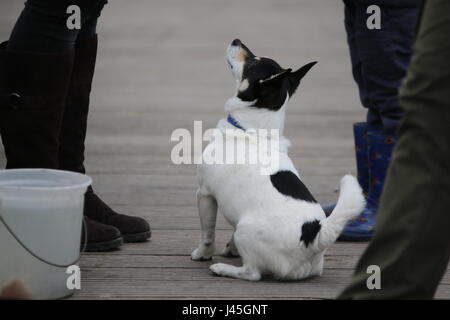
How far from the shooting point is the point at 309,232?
250 centimetres

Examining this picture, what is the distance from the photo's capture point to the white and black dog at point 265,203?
98.3 inches

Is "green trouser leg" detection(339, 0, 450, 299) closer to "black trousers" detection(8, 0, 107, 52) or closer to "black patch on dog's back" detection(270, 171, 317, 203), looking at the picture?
"black patch on dog's back" detection(270, 171, 317, 203)

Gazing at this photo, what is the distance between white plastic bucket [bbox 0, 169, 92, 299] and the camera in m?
2.17

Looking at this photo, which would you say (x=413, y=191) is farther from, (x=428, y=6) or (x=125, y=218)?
(x=125, y=218)

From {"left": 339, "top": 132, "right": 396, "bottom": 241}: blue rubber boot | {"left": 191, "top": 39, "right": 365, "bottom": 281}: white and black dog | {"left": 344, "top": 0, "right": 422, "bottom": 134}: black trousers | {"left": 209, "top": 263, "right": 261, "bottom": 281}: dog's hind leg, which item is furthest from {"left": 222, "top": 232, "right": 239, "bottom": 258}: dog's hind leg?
{"left": 344, "top": 0, "right": 422, "bottom": 134}: black trousers

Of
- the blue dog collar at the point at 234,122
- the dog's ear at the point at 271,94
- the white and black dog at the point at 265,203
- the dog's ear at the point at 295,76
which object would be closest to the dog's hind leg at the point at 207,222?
the white and black dog at the point at 265,203

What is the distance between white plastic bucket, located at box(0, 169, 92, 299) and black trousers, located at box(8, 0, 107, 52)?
18.4 inches

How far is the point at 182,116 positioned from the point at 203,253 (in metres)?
2.82

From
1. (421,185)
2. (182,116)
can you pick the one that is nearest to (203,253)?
(421,185)

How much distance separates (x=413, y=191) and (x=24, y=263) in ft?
3.49

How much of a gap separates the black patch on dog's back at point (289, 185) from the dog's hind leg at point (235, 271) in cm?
25

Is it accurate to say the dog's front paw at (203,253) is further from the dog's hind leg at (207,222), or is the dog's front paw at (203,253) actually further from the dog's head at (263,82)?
the dog's head at (263,82)

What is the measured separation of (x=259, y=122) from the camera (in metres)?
2.75
